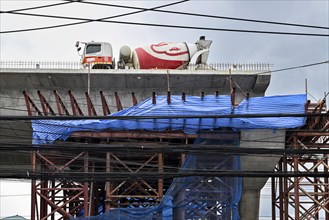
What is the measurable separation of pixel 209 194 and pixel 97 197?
11058 mm

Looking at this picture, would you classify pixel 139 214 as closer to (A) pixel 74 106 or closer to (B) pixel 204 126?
(B) pixel 204 126

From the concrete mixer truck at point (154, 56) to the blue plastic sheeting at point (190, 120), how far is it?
871 centimetres

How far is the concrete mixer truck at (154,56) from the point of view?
3978 centimetres

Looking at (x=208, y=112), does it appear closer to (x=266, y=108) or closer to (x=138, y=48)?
(x=266, y=108)

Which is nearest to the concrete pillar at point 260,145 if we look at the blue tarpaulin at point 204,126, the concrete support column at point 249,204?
the blue tarpaulin at point 204,126

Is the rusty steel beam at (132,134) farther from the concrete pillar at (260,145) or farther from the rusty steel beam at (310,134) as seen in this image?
the rusty steel beam at (310,134)

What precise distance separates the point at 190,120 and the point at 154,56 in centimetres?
1008

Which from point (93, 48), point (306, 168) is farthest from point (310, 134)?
point (93, 48)

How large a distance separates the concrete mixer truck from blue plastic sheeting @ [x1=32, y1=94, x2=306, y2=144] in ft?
28.6

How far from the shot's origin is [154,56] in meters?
39.9

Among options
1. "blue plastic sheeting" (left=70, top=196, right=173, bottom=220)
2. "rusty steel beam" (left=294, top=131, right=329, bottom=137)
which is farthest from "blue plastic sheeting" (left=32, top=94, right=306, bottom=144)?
"blue plastic sheeting" (left=70, top=196, right=173, bottom=220)

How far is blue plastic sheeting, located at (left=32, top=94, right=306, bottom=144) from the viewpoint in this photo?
3042 centimetres

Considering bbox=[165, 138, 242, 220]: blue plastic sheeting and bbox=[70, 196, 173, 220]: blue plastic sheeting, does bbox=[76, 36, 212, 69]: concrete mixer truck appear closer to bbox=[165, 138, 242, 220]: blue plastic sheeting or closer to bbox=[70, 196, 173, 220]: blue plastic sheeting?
bbox=[165, 138, 242, 220]: blue plastic sheeting

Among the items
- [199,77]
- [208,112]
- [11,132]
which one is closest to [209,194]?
[208,112]
